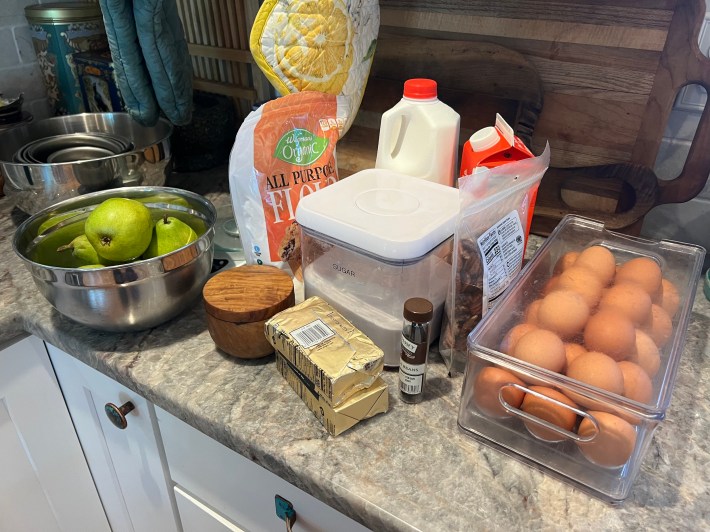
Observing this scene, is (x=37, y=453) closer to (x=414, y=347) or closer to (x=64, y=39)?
(x=414, y=347)

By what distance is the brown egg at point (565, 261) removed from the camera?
2.38 feet

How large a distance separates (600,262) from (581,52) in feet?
1.15

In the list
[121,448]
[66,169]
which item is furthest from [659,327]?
[66,169]

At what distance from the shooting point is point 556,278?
0.70m

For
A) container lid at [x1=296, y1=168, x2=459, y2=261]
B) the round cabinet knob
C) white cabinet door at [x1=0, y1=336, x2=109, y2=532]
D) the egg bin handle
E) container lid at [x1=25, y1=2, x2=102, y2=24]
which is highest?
container lid at [x1=25, y1=2, x2=102, y2=24]

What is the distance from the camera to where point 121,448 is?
867 millimetres

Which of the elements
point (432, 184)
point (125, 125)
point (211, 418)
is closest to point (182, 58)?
point (125, 125)

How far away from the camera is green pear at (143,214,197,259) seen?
78cm

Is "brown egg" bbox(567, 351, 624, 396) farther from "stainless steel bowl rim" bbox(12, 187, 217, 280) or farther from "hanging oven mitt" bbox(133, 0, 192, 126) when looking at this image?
"hanging oven mitt" bbox(133, 0, 192, 126)

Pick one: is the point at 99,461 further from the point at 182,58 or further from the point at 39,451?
the point at 182,58

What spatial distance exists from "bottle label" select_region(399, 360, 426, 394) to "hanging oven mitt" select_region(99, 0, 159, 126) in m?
0.67

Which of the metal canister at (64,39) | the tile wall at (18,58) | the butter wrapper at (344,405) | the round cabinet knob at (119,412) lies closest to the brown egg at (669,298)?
the butter wrapper at (344,405)

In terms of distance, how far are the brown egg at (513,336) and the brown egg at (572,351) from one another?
44 mm

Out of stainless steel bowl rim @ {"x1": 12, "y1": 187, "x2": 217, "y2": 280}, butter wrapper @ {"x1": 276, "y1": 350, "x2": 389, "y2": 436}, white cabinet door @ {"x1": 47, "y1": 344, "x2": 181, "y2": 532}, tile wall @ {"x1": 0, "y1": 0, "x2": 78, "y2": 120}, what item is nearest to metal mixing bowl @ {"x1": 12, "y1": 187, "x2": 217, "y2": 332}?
stainless steel bowl rim @ {"x1": 12, "y1": 187, "x2": 217, "y2": 280}
